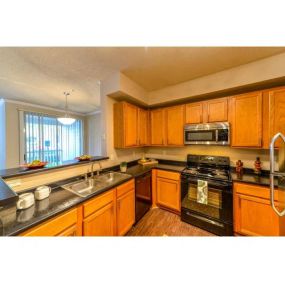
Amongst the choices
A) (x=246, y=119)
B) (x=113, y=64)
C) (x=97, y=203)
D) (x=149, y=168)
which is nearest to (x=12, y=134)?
(x=113, y=64)

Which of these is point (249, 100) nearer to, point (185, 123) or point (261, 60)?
point (261, 60)

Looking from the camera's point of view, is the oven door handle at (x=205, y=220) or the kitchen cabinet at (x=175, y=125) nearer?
the oven door handle at (x=205, y=220)

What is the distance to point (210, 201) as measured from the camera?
1796 millimetres

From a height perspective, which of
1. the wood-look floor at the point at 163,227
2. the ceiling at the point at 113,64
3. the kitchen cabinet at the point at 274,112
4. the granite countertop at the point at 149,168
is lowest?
the wood-look floor at the point at 163,227

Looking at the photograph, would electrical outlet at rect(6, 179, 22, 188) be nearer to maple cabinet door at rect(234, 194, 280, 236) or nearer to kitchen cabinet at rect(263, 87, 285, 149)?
maple cabinet door at rect(234, 194, 280, 236)

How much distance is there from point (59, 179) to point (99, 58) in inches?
64.0

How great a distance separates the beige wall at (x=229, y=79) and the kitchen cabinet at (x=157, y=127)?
0.25 metres

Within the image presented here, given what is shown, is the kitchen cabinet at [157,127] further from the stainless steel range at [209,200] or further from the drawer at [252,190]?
the drawer at [252,190]

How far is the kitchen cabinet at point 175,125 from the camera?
2365mm

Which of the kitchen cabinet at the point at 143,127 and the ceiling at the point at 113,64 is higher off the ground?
the ceiling at the point at 113,64

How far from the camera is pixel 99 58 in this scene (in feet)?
5.17

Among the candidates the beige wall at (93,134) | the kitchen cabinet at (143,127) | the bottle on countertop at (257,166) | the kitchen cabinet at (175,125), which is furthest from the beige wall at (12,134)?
the bottle on countertop at (257,166)
